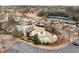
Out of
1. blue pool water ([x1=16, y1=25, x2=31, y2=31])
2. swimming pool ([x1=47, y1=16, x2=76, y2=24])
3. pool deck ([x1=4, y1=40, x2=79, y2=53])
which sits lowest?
pool deck ([x1=4, y1=40, x2=79, y2=53])

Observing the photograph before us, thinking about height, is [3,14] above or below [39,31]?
above

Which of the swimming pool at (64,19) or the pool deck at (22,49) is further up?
the swimming pool at (64,19)

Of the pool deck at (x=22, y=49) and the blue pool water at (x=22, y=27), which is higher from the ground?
the blue pool water at (x=22, y=27)

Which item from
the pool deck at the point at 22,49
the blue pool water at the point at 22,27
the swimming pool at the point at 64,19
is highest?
the swimming pool at the point at 64,19

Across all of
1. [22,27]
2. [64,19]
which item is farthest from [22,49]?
[64,19]

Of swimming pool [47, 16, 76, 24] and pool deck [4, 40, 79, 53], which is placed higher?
swimming pool [47, 16, 76, 24]

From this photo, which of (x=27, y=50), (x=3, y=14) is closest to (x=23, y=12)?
(x=3, y=14)

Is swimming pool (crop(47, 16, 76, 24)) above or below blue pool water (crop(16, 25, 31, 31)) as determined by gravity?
above

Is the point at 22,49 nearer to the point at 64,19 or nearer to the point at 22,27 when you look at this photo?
the point at 22,27
